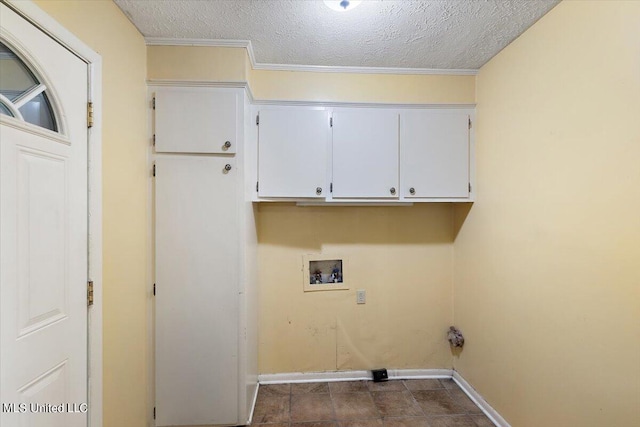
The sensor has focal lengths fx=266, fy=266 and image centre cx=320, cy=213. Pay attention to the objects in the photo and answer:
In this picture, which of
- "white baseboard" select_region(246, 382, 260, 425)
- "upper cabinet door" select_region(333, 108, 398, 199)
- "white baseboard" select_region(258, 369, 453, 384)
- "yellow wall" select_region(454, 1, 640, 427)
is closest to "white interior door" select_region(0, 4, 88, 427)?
"white baseboard" select_region(246, 382, 260, 425)

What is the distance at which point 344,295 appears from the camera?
2223mm

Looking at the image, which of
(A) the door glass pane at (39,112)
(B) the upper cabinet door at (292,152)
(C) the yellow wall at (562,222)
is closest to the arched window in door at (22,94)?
(A) the door glass pane at (39,112)

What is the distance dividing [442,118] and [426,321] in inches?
64.8

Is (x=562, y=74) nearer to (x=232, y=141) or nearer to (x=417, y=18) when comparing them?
(x=417, y=18)

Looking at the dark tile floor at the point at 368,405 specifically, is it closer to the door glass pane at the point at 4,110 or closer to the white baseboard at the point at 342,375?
the white baseboard at the point at 342,375

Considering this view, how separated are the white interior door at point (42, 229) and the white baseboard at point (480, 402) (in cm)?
231

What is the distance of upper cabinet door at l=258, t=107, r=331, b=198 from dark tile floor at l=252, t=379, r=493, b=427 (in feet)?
4.95

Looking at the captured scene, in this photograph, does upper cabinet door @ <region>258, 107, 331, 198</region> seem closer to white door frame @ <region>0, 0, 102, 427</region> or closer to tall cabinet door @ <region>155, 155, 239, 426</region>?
tall cabinet door @ <region>155, 155, 239, 426</region>

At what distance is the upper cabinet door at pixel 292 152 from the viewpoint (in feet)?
6.21

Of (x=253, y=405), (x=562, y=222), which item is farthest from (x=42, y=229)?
(x=562, y=222)

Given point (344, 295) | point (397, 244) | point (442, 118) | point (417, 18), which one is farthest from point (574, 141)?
point (344, 295)

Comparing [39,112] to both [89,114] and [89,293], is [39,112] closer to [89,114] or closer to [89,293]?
[89,114]

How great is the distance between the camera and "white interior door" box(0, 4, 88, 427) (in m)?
0.87

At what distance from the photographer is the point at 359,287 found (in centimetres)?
223
